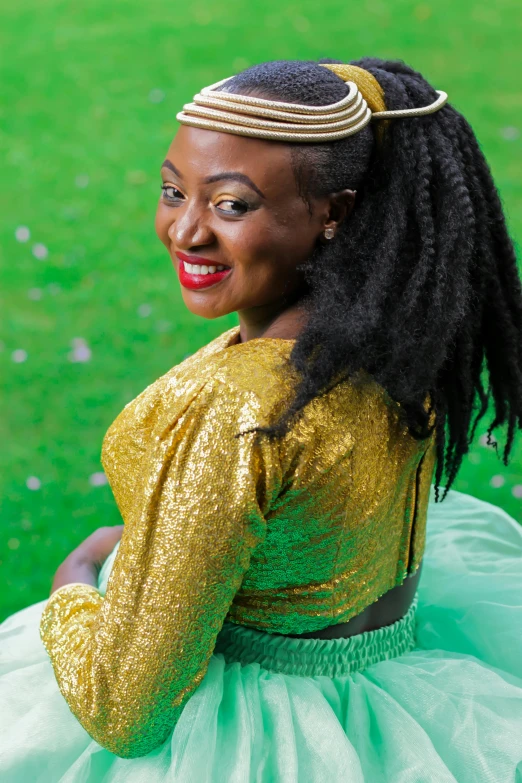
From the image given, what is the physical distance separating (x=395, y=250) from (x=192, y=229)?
335 millimetres

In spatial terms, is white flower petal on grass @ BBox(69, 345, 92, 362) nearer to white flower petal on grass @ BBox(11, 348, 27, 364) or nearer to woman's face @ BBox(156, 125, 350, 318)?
white flower petal on grass @ BBox(11, 348, 27, 364)

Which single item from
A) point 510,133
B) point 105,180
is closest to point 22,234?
point 105,180

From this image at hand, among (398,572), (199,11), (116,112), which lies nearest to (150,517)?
(398,572)

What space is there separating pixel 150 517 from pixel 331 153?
0.66m

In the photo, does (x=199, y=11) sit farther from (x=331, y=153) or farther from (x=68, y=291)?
(x=331, y=153)

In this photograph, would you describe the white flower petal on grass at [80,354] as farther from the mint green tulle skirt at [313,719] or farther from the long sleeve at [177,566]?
the long sleeve at [177,566]

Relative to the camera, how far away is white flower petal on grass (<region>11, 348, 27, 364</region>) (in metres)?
4.06

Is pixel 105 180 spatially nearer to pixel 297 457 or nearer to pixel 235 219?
pixel 235 219

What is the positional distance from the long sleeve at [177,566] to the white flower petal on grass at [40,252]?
3473 mm

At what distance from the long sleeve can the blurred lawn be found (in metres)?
1.70

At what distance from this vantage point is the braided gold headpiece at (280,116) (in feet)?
4.66

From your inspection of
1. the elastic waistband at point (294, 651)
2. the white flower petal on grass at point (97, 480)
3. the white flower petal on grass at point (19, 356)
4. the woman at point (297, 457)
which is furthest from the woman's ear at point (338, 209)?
the white flower petal on grass at point (19, 356)

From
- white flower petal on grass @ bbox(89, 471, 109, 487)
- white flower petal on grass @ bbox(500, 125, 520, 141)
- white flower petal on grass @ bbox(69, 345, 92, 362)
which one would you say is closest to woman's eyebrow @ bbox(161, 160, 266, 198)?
white flower petal on grass @ bbox(89, 471, 109, 487)

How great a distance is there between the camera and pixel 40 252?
4.67 m
